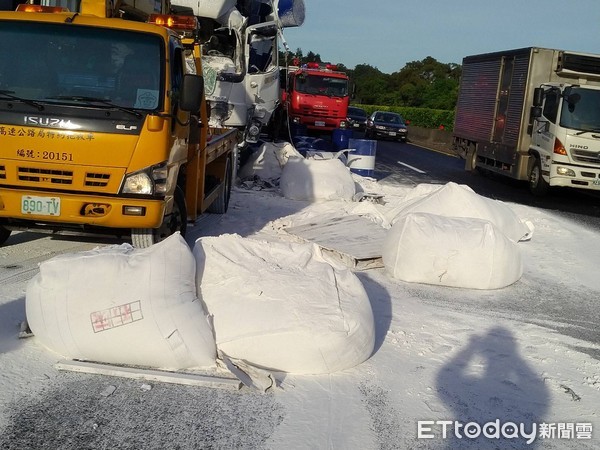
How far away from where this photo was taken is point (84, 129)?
632 centimetres

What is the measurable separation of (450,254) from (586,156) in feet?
30.1

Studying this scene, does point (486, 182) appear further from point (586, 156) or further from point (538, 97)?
point (586, 156)

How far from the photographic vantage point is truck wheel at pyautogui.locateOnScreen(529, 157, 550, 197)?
16109 millimetres

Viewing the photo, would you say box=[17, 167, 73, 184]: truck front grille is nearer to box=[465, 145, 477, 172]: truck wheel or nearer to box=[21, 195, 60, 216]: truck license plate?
box=[21, 195, 60, 216]: truck license plate

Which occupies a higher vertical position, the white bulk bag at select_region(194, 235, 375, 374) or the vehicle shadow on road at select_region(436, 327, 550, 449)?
the white bulk bag at select_region(194, 235, 375, 374)

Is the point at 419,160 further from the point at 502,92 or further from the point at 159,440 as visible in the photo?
the point at 159,440

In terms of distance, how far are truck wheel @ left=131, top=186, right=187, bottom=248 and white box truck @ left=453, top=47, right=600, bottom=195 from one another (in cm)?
1008

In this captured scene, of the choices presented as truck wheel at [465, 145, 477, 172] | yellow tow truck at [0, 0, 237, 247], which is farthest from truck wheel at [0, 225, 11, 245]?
truck wheel at [465, 145, 477, 172]

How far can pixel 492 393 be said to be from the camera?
15.1 ft

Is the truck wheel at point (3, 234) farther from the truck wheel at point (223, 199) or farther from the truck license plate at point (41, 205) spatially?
the truck wheel at point (223, 199)

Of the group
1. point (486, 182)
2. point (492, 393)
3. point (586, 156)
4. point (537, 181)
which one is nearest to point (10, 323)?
point (492, 393)

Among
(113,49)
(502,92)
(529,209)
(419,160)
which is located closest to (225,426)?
(113,49)

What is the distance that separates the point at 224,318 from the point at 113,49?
332cm

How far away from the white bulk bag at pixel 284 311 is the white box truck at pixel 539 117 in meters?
11.3
